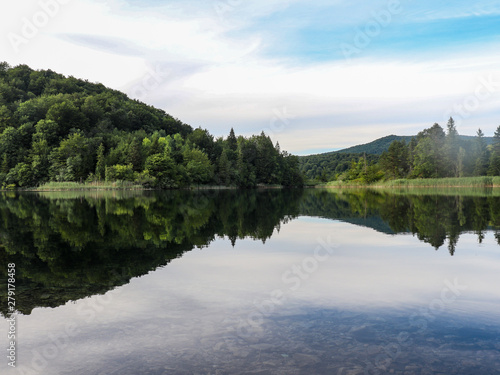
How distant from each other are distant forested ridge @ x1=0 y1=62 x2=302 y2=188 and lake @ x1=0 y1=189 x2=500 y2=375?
77.4 meters

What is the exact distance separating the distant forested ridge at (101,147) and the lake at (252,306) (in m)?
77.4

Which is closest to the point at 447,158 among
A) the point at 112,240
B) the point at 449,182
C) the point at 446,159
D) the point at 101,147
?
the point at 446,159

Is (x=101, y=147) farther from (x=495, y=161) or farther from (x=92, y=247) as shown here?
(x=495, y=161)

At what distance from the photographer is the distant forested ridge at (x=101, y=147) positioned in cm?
8931

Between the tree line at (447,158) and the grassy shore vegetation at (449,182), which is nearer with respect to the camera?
the grassy shore vegetation at (449,182)

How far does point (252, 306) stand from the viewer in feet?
23.6

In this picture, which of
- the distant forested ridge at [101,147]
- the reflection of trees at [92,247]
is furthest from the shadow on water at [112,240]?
the distant forested ridge at [101,147]

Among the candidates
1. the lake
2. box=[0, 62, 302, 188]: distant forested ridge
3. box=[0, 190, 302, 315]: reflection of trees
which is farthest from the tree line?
the lake

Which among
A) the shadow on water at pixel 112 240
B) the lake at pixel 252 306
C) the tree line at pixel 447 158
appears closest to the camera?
the lake at pixel 252 306

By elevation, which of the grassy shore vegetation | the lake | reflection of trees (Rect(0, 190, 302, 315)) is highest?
the grassy shore vegetation

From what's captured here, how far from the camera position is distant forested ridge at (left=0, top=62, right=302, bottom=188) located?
293ft

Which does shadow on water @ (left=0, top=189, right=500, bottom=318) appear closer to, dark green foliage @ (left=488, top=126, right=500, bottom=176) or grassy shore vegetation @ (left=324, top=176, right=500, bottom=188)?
grassy shore vegetation @ (left=324, top=176, right=500, bottom=188)

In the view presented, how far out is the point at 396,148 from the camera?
11631 cm

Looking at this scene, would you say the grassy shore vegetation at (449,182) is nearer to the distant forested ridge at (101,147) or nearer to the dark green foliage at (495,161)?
the dark green foliage at (495,161)
